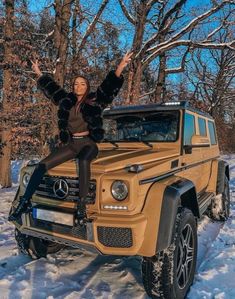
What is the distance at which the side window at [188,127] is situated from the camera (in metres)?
5.34

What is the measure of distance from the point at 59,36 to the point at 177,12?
8.37 metres

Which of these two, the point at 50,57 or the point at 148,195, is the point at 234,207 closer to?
the point at 148,195

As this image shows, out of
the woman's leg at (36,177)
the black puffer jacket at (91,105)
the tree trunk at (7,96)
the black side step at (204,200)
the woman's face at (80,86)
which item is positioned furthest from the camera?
the tree trunk at (7,96)

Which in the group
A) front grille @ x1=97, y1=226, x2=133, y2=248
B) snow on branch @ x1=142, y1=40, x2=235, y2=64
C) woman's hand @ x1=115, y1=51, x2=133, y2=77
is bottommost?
front grille @ x1=97, y1=226, x2=133, y2=248

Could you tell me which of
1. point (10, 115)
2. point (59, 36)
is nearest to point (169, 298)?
point (59, 36)

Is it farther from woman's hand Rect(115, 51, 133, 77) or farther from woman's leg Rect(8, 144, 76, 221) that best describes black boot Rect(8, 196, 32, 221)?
woman's hand Rect(115, 51, 133, 77)

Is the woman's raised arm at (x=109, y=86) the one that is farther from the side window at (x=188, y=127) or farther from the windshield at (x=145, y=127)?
the side window at (x=188, y=127)

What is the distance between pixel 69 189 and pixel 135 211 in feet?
2.62

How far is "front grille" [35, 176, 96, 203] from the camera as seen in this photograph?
3934 mm

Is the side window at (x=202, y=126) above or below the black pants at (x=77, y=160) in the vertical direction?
above

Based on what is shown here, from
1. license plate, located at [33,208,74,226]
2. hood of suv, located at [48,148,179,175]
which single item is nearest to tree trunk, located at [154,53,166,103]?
hood of suv, located at [48,148,179,175]

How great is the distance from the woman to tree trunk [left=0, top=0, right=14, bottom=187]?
7.22 meters

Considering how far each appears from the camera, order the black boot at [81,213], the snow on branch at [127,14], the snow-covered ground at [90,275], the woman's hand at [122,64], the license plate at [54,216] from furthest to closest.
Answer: the snow on branch at [127,14]
the woman's hand at [122,64]
the snow-covered ground at [90,275]
the license plate at [54,216]
the black boot at [81,213]

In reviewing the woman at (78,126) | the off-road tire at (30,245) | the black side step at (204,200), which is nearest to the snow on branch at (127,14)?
the black side step at (204,200)
